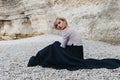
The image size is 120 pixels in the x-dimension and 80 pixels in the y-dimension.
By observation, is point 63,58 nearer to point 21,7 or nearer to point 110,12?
point 110,12

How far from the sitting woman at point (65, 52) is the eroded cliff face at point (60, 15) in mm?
5704

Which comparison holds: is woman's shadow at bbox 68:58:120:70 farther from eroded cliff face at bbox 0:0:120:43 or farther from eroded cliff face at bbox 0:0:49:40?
eroded cliff face at bbox 0:0:49:40

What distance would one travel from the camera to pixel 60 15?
17.6 metres

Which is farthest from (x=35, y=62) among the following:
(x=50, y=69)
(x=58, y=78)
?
(x=58, y=78)

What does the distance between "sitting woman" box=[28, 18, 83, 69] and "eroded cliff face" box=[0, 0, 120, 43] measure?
5.70 meters

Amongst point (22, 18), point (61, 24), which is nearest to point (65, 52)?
point (61, 24)

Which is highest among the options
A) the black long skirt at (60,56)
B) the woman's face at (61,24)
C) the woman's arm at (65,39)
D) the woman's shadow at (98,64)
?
the woman's face at (61,24)

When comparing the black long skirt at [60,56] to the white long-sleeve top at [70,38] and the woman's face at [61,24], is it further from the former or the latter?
the woman's face at [61,24]

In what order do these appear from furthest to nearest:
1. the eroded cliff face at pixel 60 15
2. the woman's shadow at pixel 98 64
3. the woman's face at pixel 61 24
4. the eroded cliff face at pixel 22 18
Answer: the eroded cliff face at pixel 22 18 → the eroded cliff face at pixel 60 15 → the woman's shadow at pixel 98 64 → the woman's face at pixel 61 24

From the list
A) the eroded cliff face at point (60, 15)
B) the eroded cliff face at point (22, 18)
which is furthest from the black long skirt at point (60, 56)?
the eroded cliff face at point (22, 18)

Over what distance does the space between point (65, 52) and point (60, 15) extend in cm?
958

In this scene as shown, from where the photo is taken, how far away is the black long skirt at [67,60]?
803 cm

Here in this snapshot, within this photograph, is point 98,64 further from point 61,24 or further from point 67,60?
point 61,24

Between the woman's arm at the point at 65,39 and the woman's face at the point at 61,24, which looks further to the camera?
the woman's arm at the point at 65,39
